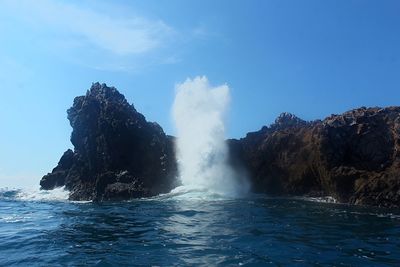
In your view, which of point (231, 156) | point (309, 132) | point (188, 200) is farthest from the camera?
point (231, 156)

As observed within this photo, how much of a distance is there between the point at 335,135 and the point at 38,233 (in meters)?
24.8

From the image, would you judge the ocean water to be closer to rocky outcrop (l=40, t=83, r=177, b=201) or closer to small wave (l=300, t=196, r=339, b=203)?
small wave (l=300, t=196, r=339, b=203)

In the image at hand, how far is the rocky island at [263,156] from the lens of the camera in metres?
35.0

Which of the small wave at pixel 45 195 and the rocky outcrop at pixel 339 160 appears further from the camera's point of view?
the small wave at pixel 45 195

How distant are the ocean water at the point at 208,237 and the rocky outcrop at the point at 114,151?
50.6 ft

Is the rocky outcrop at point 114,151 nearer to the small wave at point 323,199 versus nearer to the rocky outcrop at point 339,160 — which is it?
the rocky outcrop at point 339,160

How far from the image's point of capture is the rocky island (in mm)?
35000

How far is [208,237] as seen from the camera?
19.0 meters

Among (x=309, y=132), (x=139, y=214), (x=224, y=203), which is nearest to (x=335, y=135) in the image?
(x=309, y=132)

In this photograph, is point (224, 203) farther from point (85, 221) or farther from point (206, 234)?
point (206, 234)

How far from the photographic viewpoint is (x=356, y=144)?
36.5 meters

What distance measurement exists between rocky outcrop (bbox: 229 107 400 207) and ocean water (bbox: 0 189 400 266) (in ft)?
12.4

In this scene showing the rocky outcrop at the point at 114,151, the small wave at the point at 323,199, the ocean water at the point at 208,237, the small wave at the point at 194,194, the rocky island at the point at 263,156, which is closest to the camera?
the ocean water at the point at 208,237

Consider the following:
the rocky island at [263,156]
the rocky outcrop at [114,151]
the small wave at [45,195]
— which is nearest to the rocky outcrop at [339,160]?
the rocky island at [263,156]
